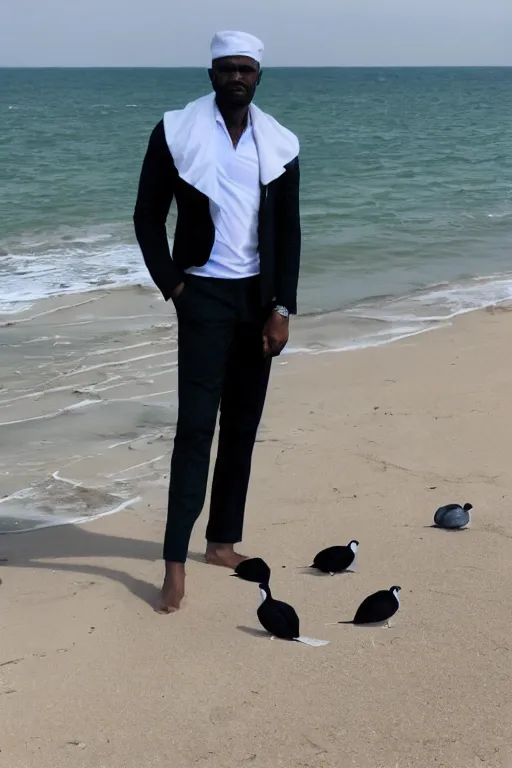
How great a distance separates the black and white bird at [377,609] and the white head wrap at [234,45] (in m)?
1.86

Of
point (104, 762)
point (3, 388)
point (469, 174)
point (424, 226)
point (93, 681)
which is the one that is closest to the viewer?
point (104, 762)

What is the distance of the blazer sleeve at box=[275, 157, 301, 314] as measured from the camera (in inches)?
149

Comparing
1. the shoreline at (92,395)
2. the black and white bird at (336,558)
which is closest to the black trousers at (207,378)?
the black and white bird at (336,558)

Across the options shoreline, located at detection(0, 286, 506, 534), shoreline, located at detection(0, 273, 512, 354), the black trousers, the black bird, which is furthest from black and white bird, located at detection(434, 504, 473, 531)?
shoreline, located at detection(0, 273, 512, 354)

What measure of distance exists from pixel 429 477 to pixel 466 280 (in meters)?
7.16

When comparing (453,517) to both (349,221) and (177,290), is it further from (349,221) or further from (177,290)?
(349,221)

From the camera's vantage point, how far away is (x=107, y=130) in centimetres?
4341

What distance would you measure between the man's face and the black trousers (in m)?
0.61

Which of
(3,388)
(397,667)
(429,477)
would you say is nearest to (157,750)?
(397,667)

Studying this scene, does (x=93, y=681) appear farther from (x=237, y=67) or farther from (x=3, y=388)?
(x=3, y=388)

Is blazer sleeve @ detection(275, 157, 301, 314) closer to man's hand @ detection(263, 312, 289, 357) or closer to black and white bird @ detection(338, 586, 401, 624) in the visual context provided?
man's hand @ detection(263, 312, 289, 357)

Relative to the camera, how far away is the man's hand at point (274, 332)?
3.82m

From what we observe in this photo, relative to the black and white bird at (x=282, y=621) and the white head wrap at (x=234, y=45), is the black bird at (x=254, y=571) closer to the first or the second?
the black and white bird at (x=282, y=621)

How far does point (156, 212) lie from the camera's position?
3707mm
